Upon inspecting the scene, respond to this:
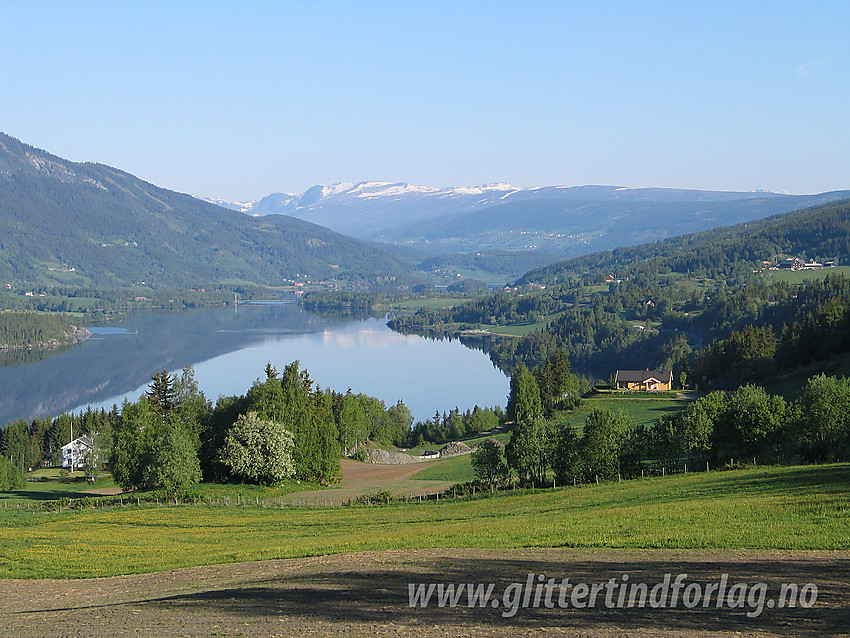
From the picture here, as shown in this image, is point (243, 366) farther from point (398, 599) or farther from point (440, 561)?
point (398, 599)

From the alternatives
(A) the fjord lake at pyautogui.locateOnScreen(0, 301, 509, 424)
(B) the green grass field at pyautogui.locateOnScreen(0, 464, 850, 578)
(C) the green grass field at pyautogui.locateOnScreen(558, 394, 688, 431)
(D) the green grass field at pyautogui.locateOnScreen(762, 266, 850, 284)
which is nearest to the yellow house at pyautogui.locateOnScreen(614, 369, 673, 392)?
(C) the green grass field at pyautogui.locateOnScreen(558, 394, 688, 431)

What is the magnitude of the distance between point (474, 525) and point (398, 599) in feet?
33.0

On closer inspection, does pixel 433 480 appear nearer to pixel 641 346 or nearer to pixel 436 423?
pixel 436 423

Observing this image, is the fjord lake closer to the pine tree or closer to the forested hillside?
the forested hillside

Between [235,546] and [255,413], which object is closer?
[235,546]

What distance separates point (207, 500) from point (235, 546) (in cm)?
1387

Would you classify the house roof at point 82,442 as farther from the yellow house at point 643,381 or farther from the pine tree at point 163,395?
the yellow house at point 643,381

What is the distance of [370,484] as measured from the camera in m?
42.6

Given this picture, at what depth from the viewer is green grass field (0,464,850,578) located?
58.6ft

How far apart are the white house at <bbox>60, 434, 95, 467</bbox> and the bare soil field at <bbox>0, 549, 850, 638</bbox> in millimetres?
42964

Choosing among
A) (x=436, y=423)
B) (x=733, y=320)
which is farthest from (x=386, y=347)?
(x=436, y=423)

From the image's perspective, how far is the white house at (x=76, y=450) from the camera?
58.6 metres

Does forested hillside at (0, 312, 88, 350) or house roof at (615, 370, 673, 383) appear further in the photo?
forested hillside at (0, 312, 88, 350)

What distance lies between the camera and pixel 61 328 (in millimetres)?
162750
